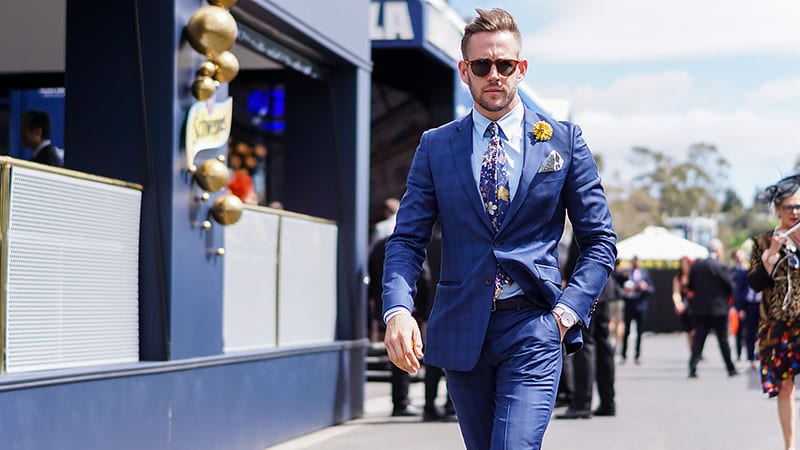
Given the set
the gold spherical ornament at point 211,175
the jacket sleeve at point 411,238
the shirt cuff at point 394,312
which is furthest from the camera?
the gold spherical ornament at point 211,175

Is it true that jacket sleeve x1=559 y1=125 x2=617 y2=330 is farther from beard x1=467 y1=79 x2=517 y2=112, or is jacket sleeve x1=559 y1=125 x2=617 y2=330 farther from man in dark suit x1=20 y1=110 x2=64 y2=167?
man in dark suit x1=20 y1=110 x2=64 y2=167

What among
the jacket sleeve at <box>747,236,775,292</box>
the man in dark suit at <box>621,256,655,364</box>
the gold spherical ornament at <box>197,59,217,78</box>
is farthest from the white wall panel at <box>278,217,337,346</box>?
the man in dark suit at <box>621,256,655,364</box>

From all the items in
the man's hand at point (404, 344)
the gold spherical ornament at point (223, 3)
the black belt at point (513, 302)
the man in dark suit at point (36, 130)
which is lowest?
the man's hand at point (404, 344)

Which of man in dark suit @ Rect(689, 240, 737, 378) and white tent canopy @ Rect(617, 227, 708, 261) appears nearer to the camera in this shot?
man in dark suit @ Rect(689, 240, 737, 378)

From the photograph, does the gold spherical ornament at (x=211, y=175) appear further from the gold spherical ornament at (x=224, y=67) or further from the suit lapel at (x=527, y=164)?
the suit lapel at (x=527, y=164)

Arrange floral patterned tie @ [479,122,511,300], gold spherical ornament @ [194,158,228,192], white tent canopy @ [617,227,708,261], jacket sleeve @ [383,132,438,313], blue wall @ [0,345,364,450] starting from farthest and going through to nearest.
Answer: white tent canopy @ [617,227,708,261], gold spherical ornament @ [194,158,228,192], blue wall @ [0,345,364,450], floral patterned tie @ [479,122,511,300], jacket sleeve @ [383,132,438,313]

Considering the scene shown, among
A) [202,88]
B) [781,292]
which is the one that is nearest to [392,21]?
[202,88]

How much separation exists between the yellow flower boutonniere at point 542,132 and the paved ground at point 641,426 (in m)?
5.51

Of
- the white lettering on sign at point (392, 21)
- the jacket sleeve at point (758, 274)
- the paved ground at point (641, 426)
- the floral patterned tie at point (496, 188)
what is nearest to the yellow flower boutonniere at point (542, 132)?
the floral patterned tie at point (496, 188)

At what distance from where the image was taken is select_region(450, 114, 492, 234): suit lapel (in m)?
4.27

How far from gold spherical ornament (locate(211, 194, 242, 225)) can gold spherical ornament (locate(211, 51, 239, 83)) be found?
2.51 feet

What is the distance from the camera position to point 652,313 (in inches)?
1612

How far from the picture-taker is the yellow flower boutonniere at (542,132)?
14.3ft

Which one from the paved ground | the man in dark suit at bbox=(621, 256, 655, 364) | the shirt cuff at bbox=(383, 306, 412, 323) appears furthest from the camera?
the man in dark suit at bbox=(621, 256, 655, 364)
